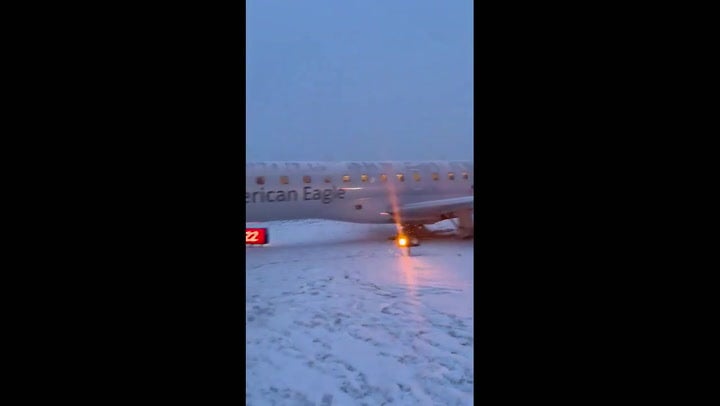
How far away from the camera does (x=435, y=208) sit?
12.6 metres

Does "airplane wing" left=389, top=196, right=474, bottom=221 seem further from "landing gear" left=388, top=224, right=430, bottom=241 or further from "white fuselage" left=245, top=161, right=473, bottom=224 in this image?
"landing gear" left=388, top=224, right=430, bottom=241

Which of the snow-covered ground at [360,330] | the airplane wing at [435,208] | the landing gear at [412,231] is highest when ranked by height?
the airplane wing at [435,208]

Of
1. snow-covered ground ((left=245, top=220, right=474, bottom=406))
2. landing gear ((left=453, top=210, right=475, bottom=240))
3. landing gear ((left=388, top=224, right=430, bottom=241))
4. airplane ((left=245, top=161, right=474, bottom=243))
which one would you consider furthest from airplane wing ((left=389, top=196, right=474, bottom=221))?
snow-covered ground ((left=245, top=220, right=474, bottom=406))

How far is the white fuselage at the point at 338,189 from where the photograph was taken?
12.4m

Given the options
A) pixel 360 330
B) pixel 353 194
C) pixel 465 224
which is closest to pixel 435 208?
pixel 465 224

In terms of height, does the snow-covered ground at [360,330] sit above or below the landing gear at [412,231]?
below

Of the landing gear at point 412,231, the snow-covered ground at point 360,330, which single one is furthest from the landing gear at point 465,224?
the snow-covered ground at point 360,330

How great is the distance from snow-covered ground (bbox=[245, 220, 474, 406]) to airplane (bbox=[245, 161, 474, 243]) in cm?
251

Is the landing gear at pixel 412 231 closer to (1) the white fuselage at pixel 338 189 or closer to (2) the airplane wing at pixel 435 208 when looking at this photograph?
(1) the white fuselage at pixel 338 189

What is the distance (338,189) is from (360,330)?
7693 mm
